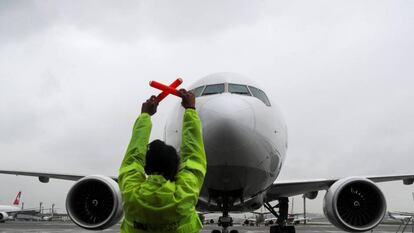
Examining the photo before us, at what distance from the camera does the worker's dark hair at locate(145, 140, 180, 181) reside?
1819 millimetres

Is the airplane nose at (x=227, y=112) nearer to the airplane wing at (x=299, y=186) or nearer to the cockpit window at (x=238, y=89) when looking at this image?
the cockpit window at (x=238, y=89)

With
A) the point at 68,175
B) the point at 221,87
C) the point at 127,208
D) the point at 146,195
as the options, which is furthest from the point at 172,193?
the point at 68,175

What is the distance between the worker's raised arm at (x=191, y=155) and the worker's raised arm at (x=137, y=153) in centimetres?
Answer: 19

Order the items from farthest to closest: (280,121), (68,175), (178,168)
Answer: (68,175) < (280,121) < (178,168)

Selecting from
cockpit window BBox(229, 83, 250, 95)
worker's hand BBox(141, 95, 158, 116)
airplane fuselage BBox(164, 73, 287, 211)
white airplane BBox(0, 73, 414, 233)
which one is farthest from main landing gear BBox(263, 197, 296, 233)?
worker's hand BBox(141, 95, 158, 116)

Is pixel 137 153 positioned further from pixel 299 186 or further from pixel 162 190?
pixel 299 186

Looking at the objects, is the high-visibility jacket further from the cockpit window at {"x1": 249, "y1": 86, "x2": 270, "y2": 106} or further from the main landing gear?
the main landing gear

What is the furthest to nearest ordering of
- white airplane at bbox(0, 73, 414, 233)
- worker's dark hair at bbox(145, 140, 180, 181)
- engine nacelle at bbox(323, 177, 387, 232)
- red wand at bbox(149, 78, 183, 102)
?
engine nacelle at bbox(323, 177, 387, 232), white airplane at bbox(0, 73, 414, 233), red wand at bbox(149, 78, 183, 102), worker's dark hair at bbox(145, 140, 180, 181)

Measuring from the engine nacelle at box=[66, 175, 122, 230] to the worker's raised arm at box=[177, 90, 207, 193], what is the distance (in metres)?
5.16

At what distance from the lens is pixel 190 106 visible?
2.10 metres

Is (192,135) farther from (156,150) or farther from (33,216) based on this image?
(33,216)

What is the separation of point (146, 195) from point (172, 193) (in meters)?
0.11

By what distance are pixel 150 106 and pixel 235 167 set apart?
350 centimetres

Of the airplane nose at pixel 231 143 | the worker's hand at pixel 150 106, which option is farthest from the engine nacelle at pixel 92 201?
the worker's hand at pixel 150 106
